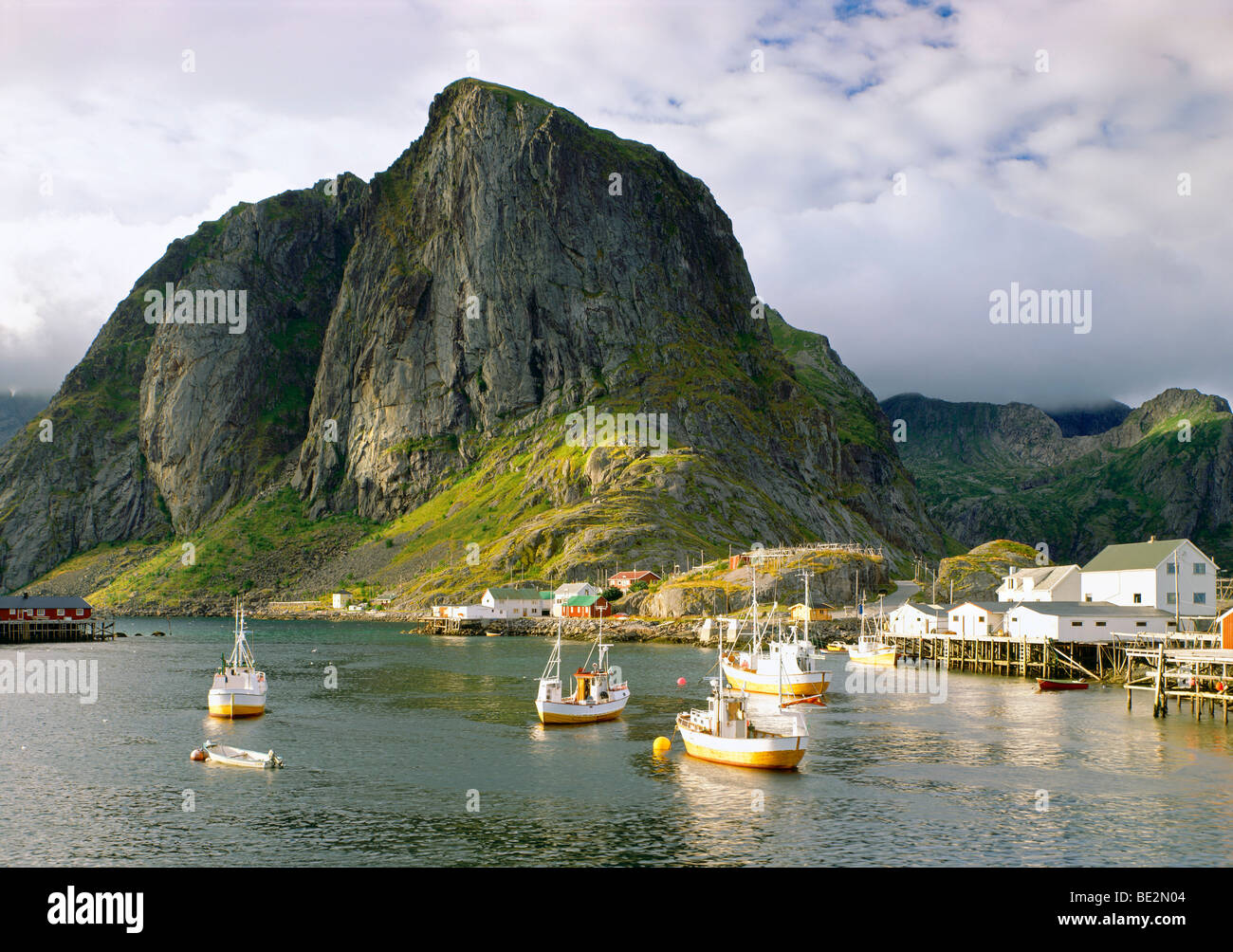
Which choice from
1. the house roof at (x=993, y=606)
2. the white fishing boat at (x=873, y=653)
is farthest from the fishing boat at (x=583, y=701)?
the house roof at (x=993, y=606)

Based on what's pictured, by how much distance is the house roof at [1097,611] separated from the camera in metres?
116

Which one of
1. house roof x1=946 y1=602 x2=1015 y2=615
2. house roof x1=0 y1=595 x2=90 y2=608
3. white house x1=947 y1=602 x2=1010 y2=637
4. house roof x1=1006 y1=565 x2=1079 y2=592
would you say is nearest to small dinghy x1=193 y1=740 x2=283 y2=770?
white house x1=947 y1=602 x2=1010 y2=637

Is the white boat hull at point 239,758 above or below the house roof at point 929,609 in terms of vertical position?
below

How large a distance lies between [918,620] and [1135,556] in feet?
113

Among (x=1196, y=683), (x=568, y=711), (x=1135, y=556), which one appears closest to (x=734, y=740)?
(x=568, y=711)

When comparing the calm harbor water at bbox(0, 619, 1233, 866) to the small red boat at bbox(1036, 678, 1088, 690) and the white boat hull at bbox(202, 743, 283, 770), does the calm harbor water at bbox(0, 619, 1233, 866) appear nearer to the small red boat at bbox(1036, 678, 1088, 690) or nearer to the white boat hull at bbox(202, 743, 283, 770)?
the white boat hull at bbox(202, 743, 283, 770)

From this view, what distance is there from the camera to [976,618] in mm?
138500

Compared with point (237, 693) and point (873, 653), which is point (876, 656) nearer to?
point (873, 653)

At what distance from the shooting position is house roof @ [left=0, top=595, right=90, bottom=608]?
597ft

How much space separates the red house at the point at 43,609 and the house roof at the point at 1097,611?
17083cm

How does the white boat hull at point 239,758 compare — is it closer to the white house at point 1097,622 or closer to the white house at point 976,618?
the white house at point 1097,622

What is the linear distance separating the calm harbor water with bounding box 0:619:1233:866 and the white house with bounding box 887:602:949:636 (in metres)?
53.3
